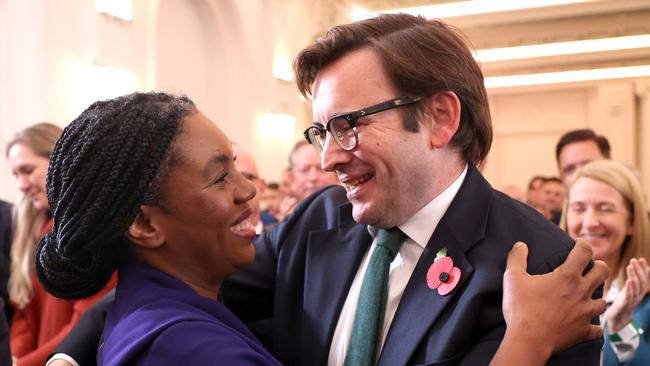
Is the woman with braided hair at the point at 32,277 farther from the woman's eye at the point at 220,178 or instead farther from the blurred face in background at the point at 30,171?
the woman's eye at the point at 220,178

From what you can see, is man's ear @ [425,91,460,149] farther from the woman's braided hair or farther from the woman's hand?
the woman's hand

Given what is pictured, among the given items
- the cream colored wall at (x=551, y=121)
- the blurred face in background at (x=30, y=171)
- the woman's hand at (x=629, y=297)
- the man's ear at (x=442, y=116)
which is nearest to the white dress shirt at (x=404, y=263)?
the man's ear at (x=442, y=116)

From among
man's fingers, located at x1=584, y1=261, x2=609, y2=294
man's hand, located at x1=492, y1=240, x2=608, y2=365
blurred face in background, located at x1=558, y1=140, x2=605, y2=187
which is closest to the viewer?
man's hand, located at x1=492, y1=240, x2=608, y2=365

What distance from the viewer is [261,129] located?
1000 cm

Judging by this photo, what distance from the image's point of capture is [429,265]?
5.18 feet

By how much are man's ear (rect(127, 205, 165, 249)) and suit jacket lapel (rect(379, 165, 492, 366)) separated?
1.69ft

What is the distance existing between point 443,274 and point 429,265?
6cm

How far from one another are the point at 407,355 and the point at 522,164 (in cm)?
1576

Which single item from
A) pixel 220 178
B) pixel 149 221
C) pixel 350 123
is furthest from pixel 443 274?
pixel 149 221

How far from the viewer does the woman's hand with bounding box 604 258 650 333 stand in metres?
2.50

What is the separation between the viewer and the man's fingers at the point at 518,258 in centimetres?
140

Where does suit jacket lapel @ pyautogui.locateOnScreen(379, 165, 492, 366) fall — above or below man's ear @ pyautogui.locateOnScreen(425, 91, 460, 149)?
below

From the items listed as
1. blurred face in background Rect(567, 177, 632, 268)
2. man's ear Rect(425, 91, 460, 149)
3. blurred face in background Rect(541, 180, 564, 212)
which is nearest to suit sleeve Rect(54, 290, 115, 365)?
man's ear Rect(425, 91, 460, 149)

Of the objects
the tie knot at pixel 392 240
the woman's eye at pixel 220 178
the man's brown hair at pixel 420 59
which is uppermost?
the man's brown hair at pixel 420 59
